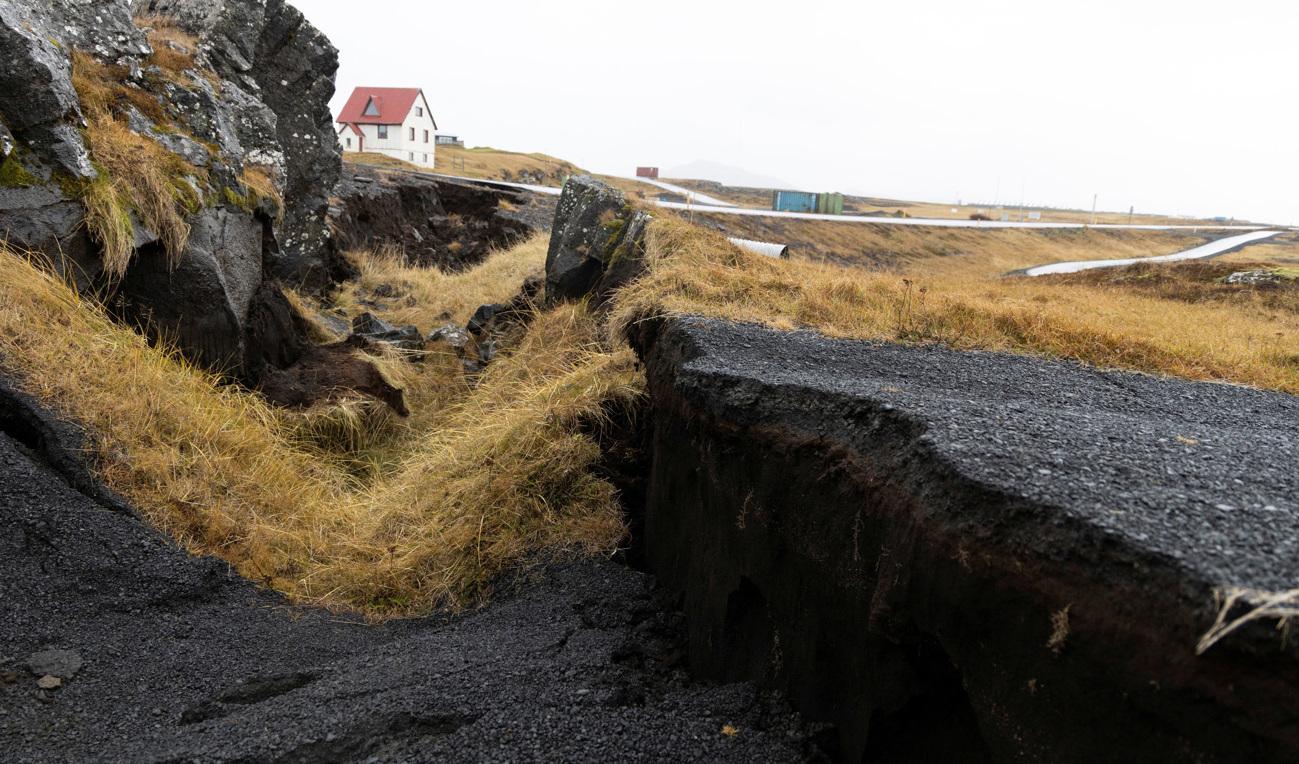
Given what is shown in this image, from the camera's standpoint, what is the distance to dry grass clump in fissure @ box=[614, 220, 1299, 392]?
19.2ft

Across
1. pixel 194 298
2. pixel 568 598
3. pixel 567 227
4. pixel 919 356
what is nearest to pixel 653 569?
pixel 568 598

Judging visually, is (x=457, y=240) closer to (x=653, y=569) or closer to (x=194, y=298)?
(x=194, y=298)

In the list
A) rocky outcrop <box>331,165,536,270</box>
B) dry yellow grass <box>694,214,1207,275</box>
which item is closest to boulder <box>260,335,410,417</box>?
rocky outcrop <box>331,165,536,270</box>

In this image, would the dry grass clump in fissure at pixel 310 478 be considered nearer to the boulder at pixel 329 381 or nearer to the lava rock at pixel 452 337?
the boulder at pixel 329 381

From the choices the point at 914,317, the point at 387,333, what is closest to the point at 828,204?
the point at 387,333

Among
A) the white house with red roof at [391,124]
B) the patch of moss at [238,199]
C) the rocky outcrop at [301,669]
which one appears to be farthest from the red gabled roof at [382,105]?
the rocky outcrop at [301,669]

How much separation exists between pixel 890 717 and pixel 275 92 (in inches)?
437

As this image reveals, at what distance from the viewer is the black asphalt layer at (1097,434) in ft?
7.13

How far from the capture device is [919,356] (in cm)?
518

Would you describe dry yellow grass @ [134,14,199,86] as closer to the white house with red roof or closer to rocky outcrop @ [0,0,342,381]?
rocky outcrop @ [0,0,342,381]

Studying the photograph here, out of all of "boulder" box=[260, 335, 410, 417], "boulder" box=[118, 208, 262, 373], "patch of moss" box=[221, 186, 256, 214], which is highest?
"patch of moss" box=[221, 186, 256, 214]

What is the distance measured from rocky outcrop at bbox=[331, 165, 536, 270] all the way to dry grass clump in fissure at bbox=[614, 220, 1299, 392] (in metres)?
8.80

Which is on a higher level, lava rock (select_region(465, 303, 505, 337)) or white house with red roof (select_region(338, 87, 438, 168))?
white house with red roof (select_region(338, 87, 438, 168))

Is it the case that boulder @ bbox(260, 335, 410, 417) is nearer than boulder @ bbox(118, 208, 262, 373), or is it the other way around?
boulder @ bbox(118, 208, 262, 373)
